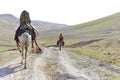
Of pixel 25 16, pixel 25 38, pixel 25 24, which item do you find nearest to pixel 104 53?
pixel 25 16

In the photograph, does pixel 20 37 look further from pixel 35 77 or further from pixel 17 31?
pixel 35 77

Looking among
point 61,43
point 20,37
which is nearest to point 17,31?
point 20,37

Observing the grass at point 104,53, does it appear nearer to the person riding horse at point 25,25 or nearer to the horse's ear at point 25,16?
the person riding horse at point 25,25

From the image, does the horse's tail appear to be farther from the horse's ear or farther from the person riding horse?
the horse's ear

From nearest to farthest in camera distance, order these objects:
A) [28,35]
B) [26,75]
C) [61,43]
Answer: [26,75] < [28,35] < [61,43]

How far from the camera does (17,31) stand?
99.5 feet

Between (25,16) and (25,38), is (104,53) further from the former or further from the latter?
(25,38)

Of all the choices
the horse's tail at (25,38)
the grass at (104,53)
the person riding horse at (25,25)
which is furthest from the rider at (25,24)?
the grass at (104,53)

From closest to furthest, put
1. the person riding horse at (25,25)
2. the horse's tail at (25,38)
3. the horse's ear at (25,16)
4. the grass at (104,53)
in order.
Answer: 1. the horse's tail at (25,38)
2. the person riding horse at (25,25)
3. the horse's ear at (25,16)
4. the grass at (104,53)

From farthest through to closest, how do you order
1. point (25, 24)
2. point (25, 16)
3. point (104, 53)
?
point (104, 53) → point (25, 16) → point (25, 24)

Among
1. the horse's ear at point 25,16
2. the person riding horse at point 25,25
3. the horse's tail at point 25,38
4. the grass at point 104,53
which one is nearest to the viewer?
the horse's tail at point 25,38

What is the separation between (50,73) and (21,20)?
6423mm

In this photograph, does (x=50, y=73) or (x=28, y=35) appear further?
(x=28, y=35)

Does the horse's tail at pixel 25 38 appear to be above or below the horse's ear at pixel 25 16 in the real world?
below
